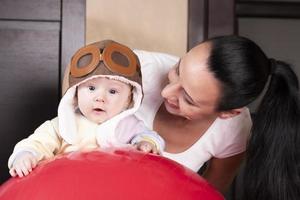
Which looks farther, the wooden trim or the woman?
the wooden trim

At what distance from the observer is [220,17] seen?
1728 millimetres

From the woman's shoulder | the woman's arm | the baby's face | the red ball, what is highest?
the baby's face

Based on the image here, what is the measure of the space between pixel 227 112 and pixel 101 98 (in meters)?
0.28

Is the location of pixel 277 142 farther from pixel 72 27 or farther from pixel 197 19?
pixel 72 27

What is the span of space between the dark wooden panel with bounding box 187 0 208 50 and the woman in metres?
0.40

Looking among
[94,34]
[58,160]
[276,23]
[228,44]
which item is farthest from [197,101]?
[276,23]

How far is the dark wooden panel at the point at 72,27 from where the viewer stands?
1649mm

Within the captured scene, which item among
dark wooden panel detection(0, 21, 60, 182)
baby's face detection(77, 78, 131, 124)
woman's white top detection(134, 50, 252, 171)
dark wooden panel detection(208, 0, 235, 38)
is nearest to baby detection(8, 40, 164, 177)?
baby's face detection(77, 78, 131, 124)

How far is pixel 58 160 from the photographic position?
91cm

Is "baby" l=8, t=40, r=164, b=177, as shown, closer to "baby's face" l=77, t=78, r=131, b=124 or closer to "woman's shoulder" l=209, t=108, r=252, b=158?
"baby's face" l=77, t=78, r=131, b=124

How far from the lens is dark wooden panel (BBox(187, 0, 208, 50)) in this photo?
5.60ft

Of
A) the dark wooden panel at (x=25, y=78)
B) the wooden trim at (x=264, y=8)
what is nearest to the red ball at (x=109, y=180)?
the dark wooden panel at (x=25, y=78)

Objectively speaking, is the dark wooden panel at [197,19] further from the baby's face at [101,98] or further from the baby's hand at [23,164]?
the baby's hand at [23,164]

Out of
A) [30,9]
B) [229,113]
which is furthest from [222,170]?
[30,9]
